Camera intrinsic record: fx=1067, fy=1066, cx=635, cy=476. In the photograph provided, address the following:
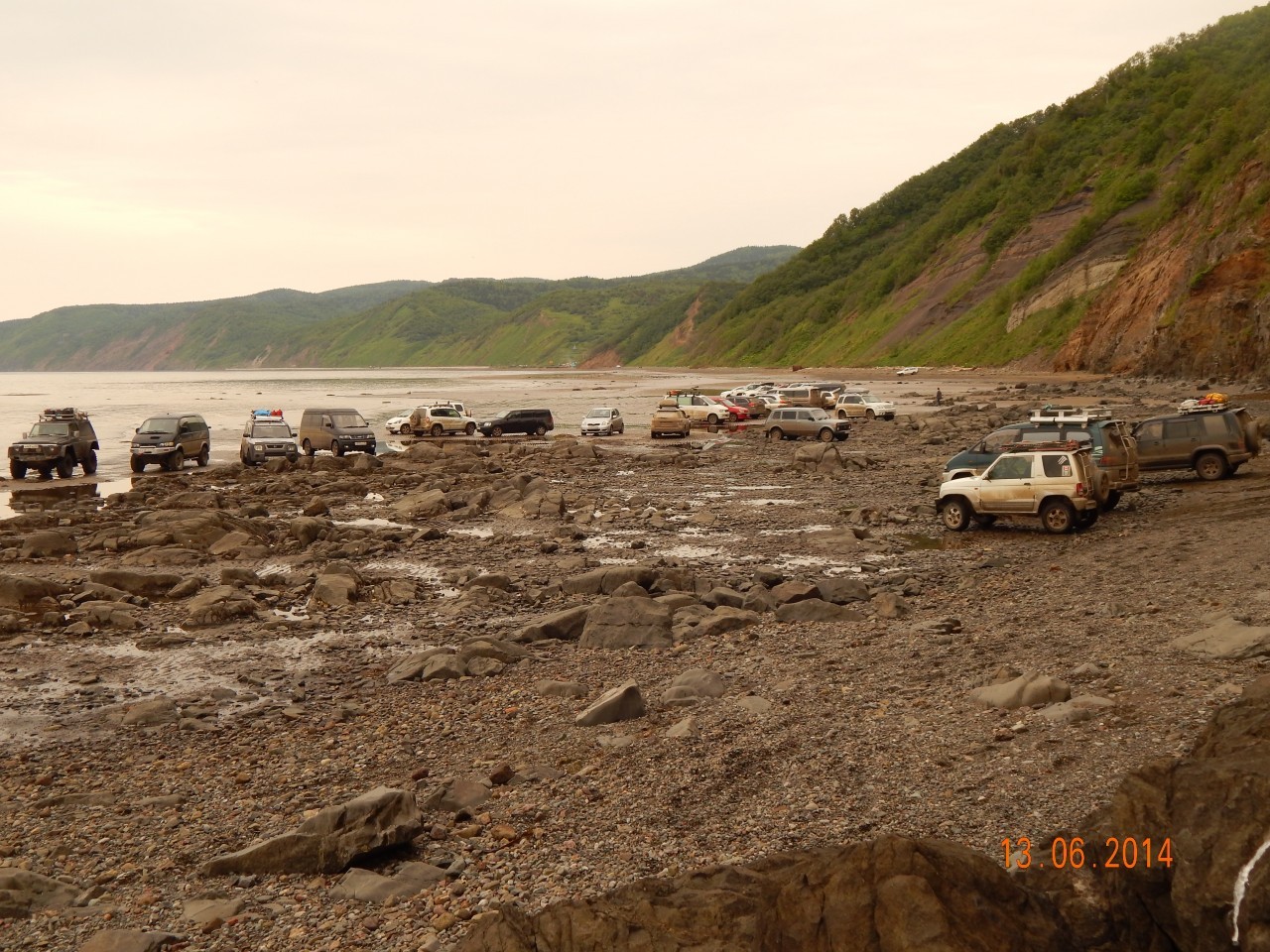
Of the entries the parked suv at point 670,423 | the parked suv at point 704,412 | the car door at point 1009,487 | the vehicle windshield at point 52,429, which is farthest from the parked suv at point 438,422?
the car door at point 1009,487

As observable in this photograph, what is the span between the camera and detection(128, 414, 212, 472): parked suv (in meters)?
43.7

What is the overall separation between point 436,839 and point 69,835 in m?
3.49

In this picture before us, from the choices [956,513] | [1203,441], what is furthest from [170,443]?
[1203,441]

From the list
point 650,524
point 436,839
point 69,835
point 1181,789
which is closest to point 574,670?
point 436,839

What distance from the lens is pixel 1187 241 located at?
74250mm

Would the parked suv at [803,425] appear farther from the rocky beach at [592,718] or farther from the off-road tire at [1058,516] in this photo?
the off-road tire at [1058,516]

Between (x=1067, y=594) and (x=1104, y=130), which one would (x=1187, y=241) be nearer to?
(x=1104, y=130)

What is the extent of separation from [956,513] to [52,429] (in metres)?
36.2

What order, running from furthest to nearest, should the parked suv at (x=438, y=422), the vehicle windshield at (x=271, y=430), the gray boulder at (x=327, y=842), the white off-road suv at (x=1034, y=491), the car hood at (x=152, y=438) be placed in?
the parked suv at (x=438, y=422) < the vehicle windshield at (x=271, y=430) < the car hood at (x=152, y=438) < the white off-road suv at (x=1034, y=491) < the gray boulder at (x=327, y=842)

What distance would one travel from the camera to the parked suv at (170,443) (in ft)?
143

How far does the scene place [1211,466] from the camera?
28.1 m

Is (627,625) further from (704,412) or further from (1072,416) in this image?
(704,412)

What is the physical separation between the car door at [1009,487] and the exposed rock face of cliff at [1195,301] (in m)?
42.5

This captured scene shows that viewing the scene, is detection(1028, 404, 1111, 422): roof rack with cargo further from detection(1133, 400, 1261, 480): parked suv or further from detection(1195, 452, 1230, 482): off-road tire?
detection(1195, 452, 1230, 482): off-road tire
